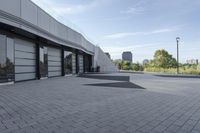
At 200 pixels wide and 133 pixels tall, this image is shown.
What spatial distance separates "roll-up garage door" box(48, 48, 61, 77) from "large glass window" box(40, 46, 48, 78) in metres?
1.27

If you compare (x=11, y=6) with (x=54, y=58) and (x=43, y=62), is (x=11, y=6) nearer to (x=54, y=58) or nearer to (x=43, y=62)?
(x=43, y=62)

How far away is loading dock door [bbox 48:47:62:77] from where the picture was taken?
21.3 m

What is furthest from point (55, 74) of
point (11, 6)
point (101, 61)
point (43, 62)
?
point (101, 61)

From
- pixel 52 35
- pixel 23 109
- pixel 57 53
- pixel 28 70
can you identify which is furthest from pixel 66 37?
pixel 23 109

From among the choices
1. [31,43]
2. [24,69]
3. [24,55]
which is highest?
[31,43]

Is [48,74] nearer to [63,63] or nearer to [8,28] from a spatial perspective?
[63,63]

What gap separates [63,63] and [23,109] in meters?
18.2

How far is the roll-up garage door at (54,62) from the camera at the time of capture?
2133 cm

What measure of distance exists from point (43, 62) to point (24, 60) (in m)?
3.18

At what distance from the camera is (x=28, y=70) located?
652 inches

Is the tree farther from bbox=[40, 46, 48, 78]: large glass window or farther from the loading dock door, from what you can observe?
bbox=[40, 46, 48, 78]: large glass window

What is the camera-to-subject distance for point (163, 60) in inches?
1698

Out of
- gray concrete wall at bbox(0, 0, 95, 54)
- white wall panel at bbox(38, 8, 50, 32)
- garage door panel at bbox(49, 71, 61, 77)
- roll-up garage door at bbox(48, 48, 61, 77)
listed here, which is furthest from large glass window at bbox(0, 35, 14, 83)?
garage door panel at bbox(49, 71, 61, 77)

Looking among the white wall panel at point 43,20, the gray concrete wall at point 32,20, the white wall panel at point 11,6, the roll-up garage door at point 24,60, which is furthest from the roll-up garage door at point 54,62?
the white wall panel at point 11,6
